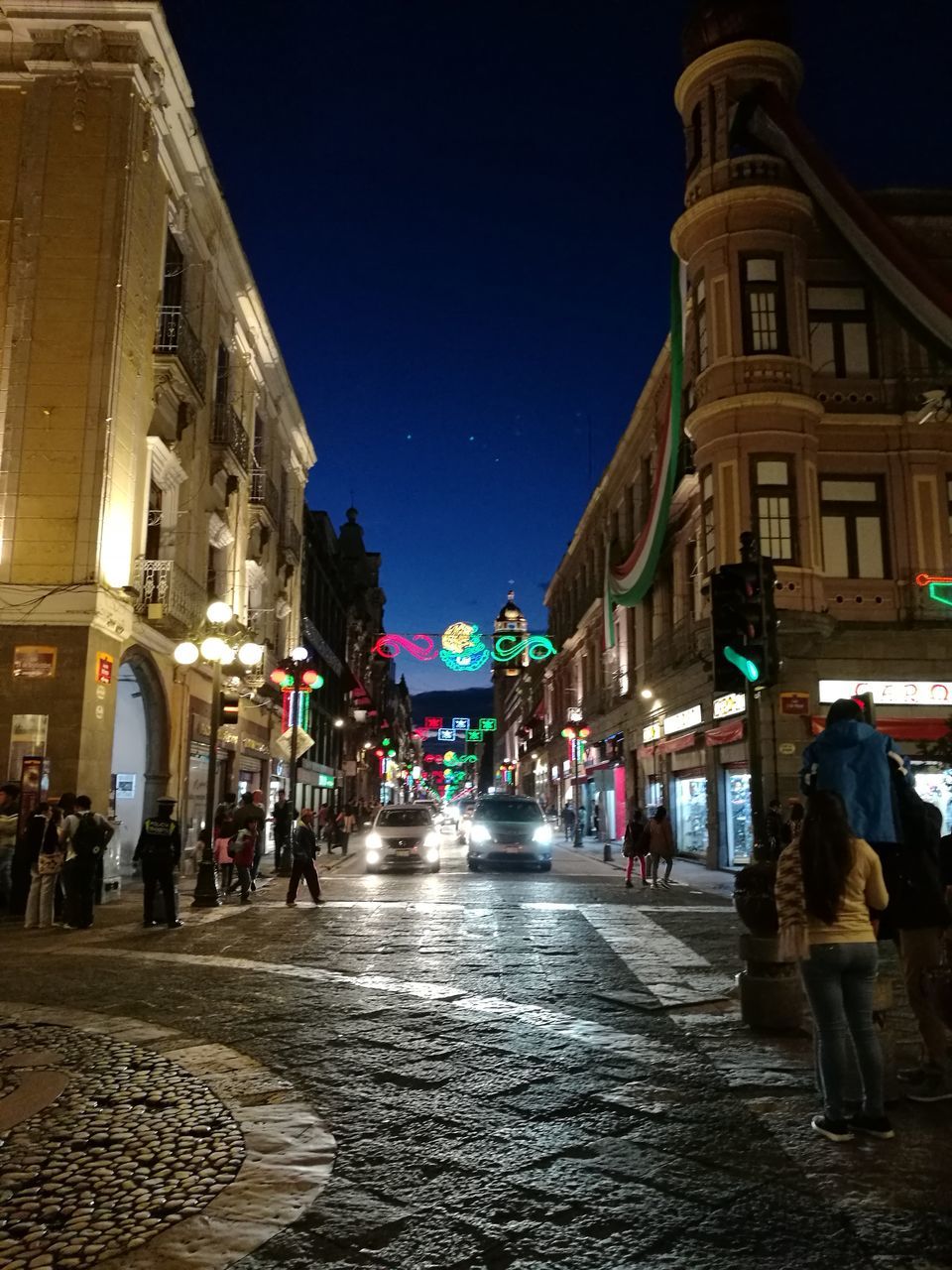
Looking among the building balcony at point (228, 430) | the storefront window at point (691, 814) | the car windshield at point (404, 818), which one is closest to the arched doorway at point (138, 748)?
the car windshield at point (404, 818)

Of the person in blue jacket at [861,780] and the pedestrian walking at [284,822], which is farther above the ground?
the person in blue jacket at [861,780]

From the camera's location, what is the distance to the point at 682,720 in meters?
27.0

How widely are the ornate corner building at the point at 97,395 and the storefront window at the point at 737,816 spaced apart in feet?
39.8

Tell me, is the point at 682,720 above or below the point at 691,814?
above

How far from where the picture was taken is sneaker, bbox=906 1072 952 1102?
539cm

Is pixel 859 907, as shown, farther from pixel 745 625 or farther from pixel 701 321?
pixel 701 321

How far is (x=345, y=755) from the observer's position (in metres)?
62.8

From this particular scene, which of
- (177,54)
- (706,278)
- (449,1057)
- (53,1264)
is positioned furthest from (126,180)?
(53,1264)

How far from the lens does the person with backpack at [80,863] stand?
1290 centimetres

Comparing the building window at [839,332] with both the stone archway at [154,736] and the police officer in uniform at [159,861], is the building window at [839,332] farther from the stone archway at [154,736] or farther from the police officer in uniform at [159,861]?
the police officer in uniform at [159,861]

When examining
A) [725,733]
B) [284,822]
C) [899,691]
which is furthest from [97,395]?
[899,691]

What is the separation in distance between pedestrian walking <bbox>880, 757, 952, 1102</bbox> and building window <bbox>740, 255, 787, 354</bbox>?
18.6 metres

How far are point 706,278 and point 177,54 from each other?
41.6 ft

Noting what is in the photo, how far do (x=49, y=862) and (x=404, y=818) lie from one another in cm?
1229
